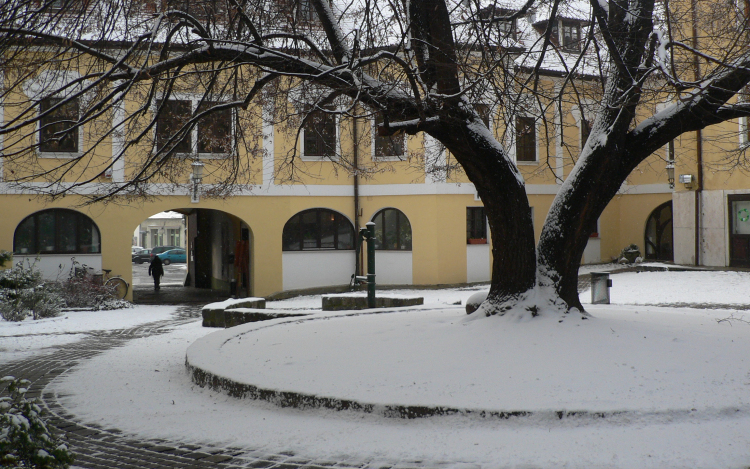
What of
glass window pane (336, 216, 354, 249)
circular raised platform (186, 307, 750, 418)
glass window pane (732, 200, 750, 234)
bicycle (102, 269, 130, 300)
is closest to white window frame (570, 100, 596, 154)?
circular raised platform (186, 307, 750, 418)

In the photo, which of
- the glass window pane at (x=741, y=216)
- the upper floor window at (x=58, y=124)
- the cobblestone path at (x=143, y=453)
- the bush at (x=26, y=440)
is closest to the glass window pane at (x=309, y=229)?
the upper floor window at (x=58, y=124)

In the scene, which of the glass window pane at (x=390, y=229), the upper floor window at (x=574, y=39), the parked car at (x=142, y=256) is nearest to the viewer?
the upper floor window at (x=574, y=39)

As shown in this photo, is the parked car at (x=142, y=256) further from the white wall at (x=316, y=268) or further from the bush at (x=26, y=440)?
the bush at (x=26, y=440)

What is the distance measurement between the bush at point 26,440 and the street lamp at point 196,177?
45.0 ft

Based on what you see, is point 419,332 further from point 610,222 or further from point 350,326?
point 610,222

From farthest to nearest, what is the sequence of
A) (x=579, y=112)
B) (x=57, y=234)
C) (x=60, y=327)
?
(x=57, y=234) → (x=579, y=112) → (x=60, y=327)

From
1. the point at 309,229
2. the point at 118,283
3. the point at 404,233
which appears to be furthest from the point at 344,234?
the point at 118,283

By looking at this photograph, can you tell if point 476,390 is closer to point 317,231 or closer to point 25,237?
point 317,231

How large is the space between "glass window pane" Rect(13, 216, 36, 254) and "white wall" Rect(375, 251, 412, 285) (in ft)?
32.9

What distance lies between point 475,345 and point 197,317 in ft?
34.1

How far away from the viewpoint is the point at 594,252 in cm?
2469

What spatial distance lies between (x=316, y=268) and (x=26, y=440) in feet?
58.6

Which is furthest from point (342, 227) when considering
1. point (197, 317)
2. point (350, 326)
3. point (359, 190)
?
point (350, 326)

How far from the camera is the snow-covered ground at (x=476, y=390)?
4.51m
